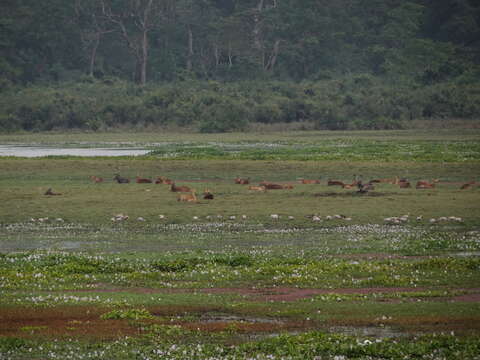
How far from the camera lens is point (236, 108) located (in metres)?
72.2

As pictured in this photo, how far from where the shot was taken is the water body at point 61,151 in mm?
48438

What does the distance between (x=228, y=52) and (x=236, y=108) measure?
92.5 ft

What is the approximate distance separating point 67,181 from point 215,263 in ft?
63.0

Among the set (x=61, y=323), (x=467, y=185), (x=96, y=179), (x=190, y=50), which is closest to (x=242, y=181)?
(x=96, y=179)

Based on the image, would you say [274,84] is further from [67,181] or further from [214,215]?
[214,215]

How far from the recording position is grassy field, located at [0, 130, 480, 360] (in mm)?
11945

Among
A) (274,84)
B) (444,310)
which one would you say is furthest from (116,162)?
(274,84)

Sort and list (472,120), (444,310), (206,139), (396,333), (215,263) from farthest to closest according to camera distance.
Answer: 1. (472,120)
2. (206,139)
3. (215,263)
4. (444,310)
5. (396,333)

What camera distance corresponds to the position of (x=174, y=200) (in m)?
30.2

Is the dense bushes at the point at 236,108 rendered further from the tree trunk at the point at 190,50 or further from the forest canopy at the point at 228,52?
the tree trunk at the point at 190,50

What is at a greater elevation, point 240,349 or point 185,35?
point 185,35

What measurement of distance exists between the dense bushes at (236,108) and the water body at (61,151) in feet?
58.5

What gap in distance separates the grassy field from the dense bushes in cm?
3289

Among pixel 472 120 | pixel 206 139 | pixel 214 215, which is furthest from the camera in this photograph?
pixel 472 120
